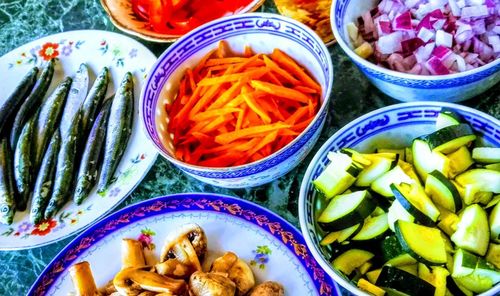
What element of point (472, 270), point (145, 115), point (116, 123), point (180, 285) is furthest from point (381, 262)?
point (116, 123)

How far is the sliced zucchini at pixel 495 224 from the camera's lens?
118cm

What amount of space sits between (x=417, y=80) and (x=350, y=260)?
414mm

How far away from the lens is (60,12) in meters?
2.26

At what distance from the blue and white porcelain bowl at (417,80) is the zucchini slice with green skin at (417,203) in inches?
10.7

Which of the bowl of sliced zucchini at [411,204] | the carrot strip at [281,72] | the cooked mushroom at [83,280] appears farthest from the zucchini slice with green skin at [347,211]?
the cooked mushroom at [83,280]

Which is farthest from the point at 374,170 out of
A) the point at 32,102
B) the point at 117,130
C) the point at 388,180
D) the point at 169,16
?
the point at 32,102

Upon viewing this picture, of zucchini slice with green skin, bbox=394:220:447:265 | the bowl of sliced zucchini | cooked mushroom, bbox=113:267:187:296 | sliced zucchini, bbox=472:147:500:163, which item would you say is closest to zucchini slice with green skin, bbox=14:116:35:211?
→ cooked mushroom, bbox=113:267:187:296

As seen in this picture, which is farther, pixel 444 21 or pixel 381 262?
pixel 444 21

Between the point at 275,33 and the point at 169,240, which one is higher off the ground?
the point at 275,33

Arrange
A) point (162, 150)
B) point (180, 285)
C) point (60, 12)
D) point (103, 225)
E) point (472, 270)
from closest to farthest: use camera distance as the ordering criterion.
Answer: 1. point (472, 270)
2. point (180, 285)
3. point (162, 150)
4. point (103, 225)
5. point (60, 12)

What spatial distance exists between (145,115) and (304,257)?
52 centimetres

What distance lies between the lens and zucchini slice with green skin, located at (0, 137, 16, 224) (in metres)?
1.67

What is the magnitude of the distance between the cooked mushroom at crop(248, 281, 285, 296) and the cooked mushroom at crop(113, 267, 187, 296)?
0.16 metres

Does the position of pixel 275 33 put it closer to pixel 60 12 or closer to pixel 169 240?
pixel 169 240
